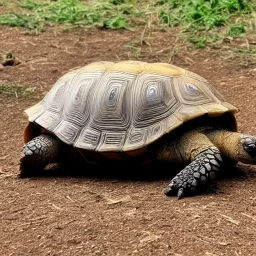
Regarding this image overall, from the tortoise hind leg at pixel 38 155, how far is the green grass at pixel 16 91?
2641mm

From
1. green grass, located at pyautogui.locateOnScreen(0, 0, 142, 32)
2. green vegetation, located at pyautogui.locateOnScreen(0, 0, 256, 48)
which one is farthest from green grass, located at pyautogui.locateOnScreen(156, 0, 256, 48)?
green grass, located at pyautogui.locateOnScreen(0, 0, 142, 32)

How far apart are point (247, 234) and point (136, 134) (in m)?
1.55

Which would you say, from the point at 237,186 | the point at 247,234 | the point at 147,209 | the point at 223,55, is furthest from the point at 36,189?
the point at 223,55

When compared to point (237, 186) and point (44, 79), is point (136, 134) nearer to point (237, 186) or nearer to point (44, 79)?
point (237, 186)

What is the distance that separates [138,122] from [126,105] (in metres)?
0.19

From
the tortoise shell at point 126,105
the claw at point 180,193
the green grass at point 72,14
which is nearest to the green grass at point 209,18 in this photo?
the green grass at point 72,14

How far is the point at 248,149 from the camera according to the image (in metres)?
5.18

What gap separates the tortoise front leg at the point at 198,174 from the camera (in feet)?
15.8

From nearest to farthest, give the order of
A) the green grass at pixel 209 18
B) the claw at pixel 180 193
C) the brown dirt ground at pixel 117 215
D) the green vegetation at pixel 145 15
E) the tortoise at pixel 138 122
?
the brown dirt ground at pixel 117 215 → the claw at pixel 180 193 → the tortoise at pixel 138 122 → the green grass at pixel 209 18 → the green vegetation at pixel 145 15

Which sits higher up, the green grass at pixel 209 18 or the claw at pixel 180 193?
the green grass at pixel 209 18

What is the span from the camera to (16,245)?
4.11m

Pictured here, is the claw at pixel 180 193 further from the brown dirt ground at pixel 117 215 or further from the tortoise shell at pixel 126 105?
the tortoise shell at pixel 126 105

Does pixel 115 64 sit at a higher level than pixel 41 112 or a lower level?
higher

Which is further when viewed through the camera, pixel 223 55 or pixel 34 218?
pixel 223 55
